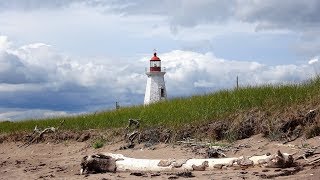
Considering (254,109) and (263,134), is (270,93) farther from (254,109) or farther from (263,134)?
(263,134)

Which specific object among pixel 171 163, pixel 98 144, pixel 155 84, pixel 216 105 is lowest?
pixel 98 144

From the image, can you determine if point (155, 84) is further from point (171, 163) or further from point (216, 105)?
point (171, 163)

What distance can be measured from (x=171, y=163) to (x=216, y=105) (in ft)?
16.3

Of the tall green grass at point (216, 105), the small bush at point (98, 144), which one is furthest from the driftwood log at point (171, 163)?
the small bush at point (98, 144)

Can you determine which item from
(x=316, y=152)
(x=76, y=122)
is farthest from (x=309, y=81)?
(x=76, y=122)

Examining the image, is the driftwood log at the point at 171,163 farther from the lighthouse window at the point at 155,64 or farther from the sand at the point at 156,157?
the lighthouse window at the point at 155,64

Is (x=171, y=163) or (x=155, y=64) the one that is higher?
(x=155, y=64)

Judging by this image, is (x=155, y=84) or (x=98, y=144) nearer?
(x=98, y=144)

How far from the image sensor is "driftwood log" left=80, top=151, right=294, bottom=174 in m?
8.98

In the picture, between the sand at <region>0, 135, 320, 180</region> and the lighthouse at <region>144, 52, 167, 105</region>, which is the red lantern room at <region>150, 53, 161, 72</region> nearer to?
the lighthouse at <region>144, 52, 167, 105</region>

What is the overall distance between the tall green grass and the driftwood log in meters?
3.57

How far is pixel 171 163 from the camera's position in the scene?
10398 millimetres

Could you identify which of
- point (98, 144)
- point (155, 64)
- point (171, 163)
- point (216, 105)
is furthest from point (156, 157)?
point (155, 64)

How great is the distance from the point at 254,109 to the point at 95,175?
477 cm
